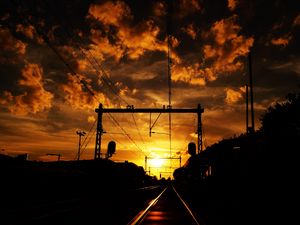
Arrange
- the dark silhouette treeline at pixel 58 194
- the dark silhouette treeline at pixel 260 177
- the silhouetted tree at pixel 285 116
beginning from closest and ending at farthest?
the dark silhouette treeline at pixel 260 177
the dark silhouette treeline at pixel 58 194
the silhouetted tree at pixel 285 116

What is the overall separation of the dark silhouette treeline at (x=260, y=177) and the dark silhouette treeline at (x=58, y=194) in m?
4.61

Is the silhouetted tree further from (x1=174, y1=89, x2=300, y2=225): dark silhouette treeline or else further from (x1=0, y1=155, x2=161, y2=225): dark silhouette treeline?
(x1=0, y1=155, x2=161, y2=225): dark silhouette treeline

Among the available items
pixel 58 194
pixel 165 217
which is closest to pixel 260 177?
pixel 165 217

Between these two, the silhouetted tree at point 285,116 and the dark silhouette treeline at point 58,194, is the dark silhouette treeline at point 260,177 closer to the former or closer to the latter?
the silhouetted tree at point 285,116

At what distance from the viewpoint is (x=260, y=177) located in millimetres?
23625

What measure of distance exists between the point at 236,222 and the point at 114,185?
37.3 m

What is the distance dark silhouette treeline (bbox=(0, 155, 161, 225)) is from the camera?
14.0 metres

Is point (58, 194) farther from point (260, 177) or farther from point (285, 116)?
point (285, 116)

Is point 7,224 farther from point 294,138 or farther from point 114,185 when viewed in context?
point 114,185

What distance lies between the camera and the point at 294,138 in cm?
2197

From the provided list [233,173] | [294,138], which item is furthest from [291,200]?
[233,173]

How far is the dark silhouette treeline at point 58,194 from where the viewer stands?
14.0m

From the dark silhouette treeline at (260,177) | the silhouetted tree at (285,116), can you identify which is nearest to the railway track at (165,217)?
the dark silhouette treeline at (260,177)

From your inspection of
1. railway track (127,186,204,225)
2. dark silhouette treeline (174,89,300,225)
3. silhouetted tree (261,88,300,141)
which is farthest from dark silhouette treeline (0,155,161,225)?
silhouetted tree (261,88,300,141)
